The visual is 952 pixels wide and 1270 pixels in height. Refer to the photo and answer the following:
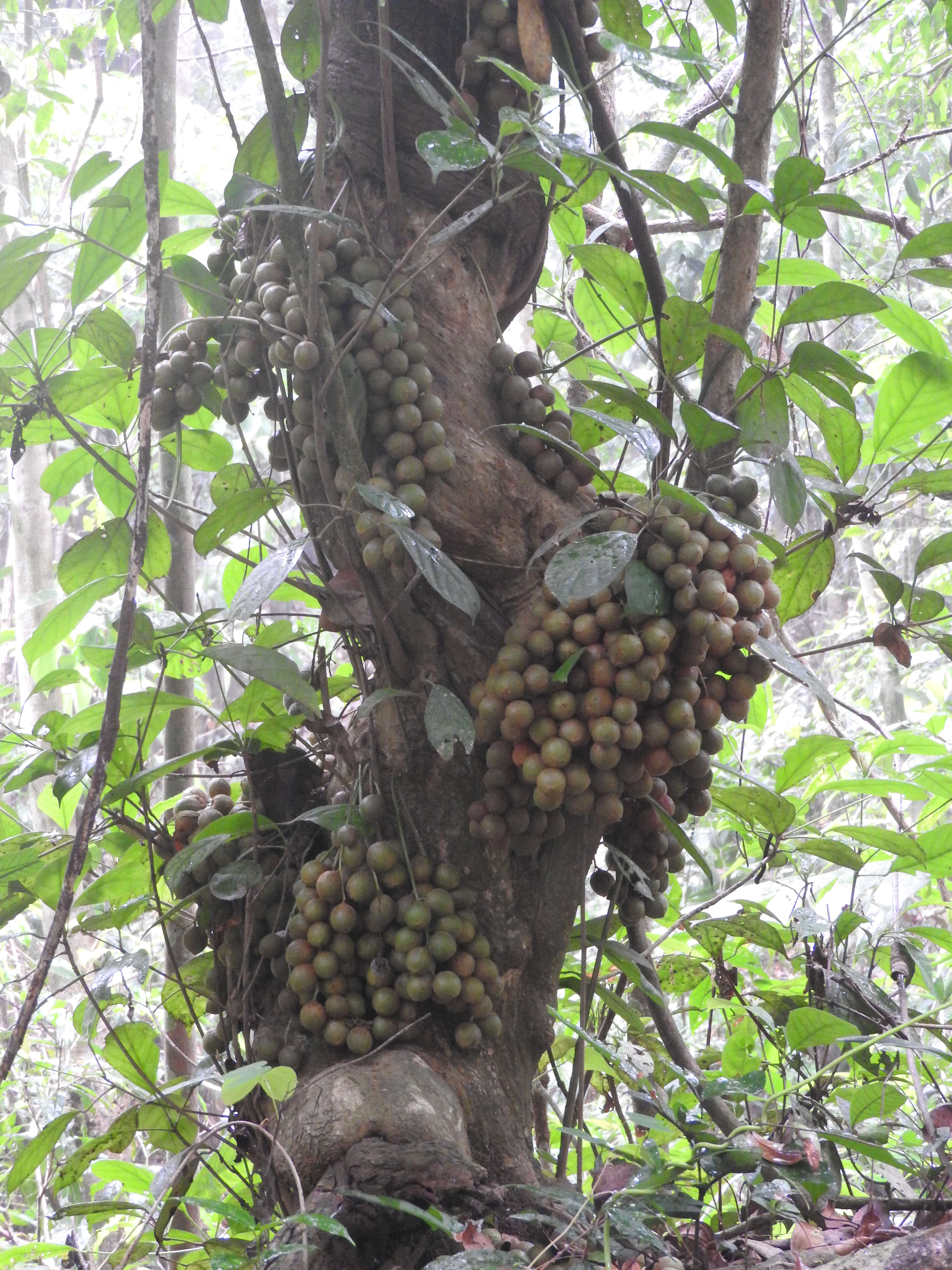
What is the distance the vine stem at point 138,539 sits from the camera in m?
0.72

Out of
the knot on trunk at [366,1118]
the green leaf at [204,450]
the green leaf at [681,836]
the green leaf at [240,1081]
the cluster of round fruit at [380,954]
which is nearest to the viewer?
the green leaf at [240,1081]

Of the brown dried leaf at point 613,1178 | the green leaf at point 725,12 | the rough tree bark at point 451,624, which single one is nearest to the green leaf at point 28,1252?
A: the rough tree bark at point 451,624

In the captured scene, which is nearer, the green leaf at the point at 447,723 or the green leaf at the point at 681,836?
the green leaf at the point at 447,723

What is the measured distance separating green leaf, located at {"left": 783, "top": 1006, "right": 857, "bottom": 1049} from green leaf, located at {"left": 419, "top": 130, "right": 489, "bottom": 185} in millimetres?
849

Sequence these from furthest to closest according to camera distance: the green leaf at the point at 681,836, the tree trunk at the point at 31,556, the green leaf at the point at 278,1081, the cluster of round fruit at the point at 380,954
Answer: the tree trunk at the point at 31,556 < the green leaf at the point at 681,836 < the cluster of round fruit at the point at 380,954 < the green leaf at the point at 278,1081

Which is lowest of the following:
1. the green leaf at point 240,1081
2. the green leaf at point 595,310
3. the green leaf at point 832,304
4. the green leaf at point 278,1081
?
the green leaf at point 278,1081

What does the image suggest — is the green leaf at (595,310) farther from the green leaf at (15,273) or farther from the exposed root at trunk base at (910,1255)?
the exposed root at trunk base at (910,1255)

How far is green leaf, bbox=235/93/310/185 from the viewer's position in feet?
3.75

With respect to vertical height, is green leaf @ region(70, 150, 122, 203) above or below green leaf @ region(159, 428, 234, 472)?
above

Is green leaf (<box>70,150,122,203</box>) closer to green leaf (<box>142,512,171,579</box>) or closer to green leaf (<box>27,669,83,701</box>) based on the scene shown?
green leaf (<box>142,512,171,579</box>)

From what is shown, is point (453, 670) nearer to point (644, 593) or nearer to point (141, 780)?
point (644, 593)

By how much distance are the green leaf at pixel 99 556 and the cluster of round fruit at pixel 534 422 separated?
515 millimetres

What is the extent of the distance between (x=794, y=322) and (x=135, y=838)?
994mm

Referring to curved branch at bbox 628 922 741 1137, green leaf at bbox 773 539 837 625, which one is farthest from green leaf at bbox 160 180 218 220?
curved branch at bbox 628 922 741 1137
